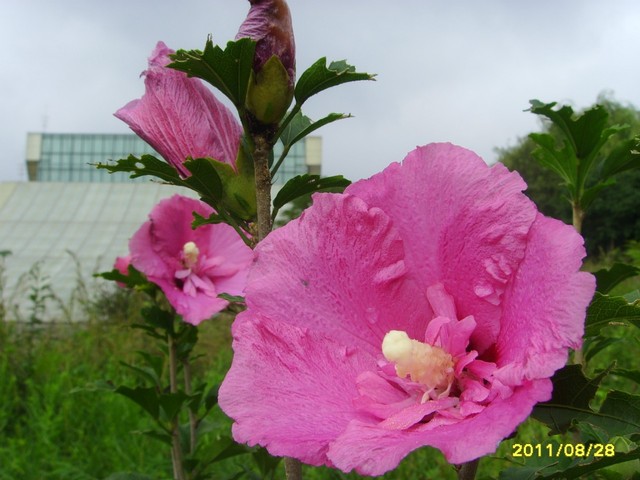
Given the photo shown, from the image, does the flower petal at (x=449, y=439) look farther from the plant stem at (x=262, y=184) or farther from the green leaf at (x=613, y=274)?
the green leaf at (x=613, y=274)

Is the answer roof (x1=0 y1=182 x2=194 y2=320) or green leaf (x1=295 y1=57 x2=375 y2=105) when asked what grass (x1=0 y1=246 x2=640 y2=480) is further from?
roof (x1=0 y1=182 x2=194 y2=320)

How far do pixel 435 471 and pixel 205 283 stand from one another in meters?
1.26

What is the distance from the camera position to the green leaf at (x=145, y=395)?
146 cm

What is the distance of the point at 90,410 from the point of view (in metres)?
3.39

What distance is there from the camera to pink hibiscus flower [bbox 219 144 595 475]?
0.54m

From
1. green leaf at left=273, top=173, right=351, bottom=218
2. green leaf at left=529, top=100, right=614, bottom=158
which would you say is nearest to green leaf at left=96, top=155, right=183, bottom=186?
green leaf at left=273, top=173, right=351, bottom=218

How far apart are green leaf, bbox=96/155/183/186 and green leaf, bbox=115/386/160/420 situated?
80 cm

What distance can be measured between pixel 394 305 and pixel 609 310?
0.19 m

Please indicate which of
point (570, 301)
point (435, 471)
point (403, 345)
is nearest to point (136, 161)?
point (403, 345)

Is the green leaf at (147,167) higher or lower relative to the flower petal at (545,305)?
higher

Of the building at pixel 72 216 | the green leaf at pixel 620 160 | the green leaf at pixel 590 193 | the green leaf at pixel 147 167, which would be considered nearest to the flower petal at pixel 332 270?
the green leaf at pixel 147 167

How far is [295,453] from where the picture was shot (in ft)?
1.68

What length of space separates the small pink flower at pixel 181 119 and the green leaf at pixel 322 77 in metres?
0.10

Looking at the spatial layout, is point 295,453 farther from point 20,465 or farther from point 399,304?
point 20,465
